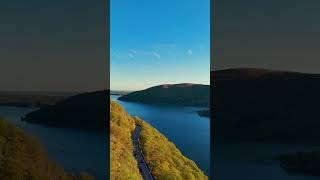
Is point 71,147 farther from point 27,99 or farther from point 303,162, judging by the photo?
point 303,162

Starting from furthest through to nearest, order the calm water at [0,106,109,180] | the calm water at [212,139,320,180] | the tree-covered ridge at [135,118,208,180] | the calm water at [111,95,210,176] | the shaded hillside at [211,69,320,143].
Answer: the calm water at [111,95,210,176] < the tree-covered ridge at [135,118,208,180] < the calm water at [0,106,109,180] < the calm water at [212,139,320,180] < the shaded hillside at [211,69,320,143]

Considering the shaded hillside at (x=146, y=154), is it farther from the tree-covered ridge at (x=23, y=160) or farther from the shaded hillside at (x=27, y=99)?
the shaded hillside at (x=27, y=99)

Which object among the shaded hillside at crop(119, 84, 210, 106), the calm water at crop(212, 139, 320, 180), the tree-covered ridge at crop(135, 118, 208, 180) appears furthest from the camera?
the shaded hillside at crop(119, 84, 210, 106)

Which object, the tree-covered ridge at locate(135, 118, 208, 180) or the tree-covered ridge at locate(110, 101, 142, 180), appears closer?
the tree-covered ridge at locate(110, 101, 142, 180)

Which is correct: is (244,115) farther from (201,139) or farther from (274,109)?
(201,139)

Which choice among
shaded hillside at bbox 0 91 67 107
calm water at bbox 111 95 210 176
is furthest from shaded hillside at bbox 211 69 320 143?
calm water at bbox 111 95 210 176

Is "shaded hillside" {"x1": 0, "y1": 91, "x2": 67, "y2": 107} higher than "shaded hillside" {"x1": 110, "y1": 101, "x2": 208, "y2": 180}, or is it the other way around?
"shaded hillside" {"x1": 0, "y1": 91, "x2": 67, "y2": 107}

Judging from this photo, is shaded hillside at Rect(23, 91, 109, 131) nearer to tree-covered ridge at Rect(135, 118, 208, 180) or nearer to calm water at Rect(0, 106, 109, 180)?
calm water at Rect(0, 106, 109, 180)

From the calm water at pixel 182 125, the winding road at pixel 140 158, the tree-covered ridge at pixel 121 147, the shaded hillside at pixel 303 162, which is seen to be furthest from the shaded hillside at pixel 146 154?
the shaded hillside at pixel 303 162
